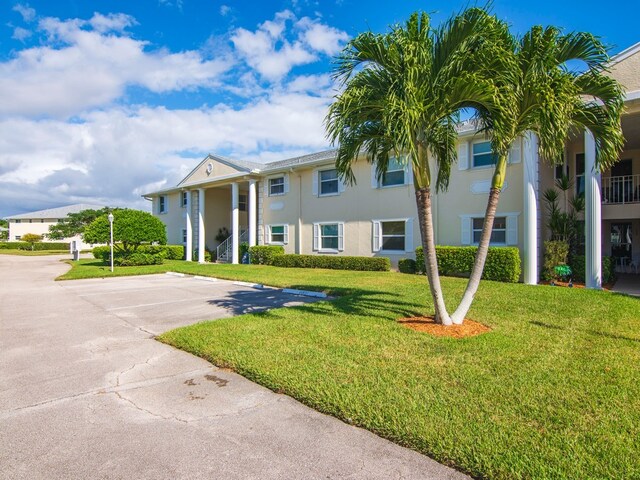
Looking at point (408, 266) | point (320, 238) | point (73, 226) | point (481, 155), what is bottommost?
point (408, 266)

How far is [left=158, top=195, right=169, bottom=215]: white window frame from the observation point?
31.0 metres

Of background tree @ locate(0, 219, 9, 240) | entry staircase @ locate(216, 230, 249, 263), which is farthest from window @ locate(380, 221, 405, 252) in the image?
background tree @ locate(0, 219, 9, 240)

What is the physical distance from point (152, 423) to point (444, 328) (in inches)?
185

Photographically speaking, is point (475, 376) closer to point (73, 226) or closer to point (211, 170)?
→ point (211, 170)

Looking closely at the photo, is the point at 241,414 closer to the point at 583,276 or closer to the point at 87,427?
the point at 87,427

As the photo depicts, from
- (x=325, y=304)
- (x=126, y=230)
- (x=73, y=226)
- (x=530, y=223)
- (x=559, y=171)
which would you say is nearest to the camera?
(x=325, y=304)

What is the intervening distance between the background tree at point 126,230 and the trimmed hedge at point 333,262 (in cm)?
741

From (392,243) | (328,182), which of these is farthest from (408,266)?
(328,182)

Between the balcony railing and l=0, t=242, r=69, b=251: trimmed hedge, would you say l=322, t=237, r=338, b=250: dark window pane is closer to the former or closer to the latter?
the balcony railing

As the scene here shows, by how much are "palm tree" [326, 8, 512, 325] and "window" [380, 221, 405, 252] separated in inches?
395

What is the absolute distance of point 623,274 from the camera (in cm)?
1532

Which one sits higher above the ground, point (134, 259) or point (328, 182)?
point (328, 182)

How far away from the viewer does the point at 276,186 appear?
873 inches

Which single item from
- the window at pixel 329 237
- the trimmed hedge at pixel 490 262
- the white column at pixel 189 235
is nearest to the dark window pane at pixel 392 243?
the trimmed hedge at pixel 490 262
